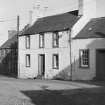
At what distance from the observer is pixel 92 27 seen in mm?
30453

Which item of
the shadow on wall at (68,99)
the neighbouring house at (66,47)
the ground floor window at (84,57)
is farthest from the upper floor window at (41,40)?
the shadow on wall at (68,99)

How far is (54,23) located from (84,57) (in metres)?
8.38

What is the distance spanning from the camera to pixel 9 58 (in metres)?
50.5

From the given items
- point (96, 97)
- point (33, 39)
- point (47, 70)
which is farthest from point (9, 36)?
point (96, 97)

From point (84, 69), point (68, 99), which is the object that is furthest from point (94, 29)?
point (68, 99)

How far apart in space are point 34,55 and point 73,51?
24.1 feet

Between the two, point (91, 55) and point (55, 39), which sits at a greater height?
point (55, 39)

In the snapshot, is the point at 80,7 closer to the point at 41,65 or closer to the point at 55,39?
the point at 55,39

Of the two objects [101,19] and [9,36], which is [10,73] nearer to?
[9,36]

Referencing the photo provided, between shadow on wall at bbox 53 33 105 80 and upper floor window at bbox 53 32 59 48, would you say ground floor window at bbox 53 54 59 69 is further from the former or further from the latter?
shadow on wall at bbox 53 33 105 80

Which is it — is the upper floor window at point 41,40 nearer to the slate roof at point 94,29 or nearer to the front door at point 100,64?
the slate roof at point 94,29

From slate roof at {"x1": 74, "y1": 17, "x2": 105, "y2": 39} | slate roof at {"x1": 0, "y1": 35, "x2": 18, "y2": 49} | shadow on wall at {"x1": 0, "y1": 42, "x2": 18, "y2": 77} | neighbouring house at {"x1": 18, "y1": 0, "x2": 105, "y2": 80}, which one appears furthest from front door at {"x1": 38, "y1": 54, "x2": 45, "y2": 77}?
slate roof at {"x1": 0, "y1": 35, "x2": 18, "y2": 49}

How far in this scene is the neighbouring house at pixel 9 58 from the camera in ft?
160

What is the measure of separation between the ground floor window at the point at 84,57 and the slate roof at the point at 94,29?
141cm
